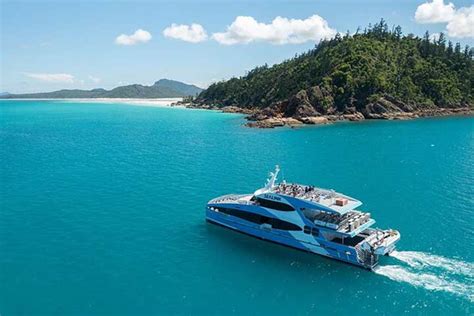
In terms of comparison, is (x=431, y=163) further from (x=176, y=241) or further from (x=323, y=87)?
(x=323, y=87)

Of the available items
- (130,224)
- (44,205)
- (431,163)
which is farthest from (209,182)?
(431,163)

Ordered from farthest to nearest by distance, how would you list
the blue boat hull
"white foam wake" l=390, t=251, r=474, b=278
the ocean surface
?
the blue boat hull, "white foam wake" l=390, t=251, r=474, b=278, the ocean surface

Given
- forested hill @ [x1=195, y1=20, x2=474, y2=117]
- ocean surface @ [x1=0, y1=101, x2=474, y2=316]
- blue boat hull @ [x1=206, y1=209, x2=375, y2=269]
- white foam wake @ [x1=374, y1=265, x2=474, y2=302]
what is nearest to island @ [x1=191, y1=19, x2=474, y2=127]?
forested hill @ [x1=195, y1=20, x2=474, y2=117]

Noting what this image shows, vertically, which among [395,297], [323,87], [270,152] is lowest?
[395,297]

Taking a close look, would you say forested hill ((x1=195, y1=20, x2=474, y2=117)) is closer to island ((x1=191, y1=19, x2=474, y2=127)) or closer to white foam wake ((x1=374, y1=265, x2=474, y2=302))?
island ((x1=191, y1=19, x2=474, y2=127))

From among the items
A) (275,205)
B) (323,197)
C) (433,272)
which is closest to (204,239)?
(275,205)

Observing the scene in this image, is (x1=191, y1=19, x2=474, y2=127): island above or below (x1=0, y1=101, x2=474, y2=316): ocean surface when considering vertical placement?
above

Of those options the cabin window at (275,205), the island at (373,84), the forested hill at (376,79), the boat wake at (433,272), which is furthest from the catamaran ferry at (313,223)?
the forested hill at (376,79)
